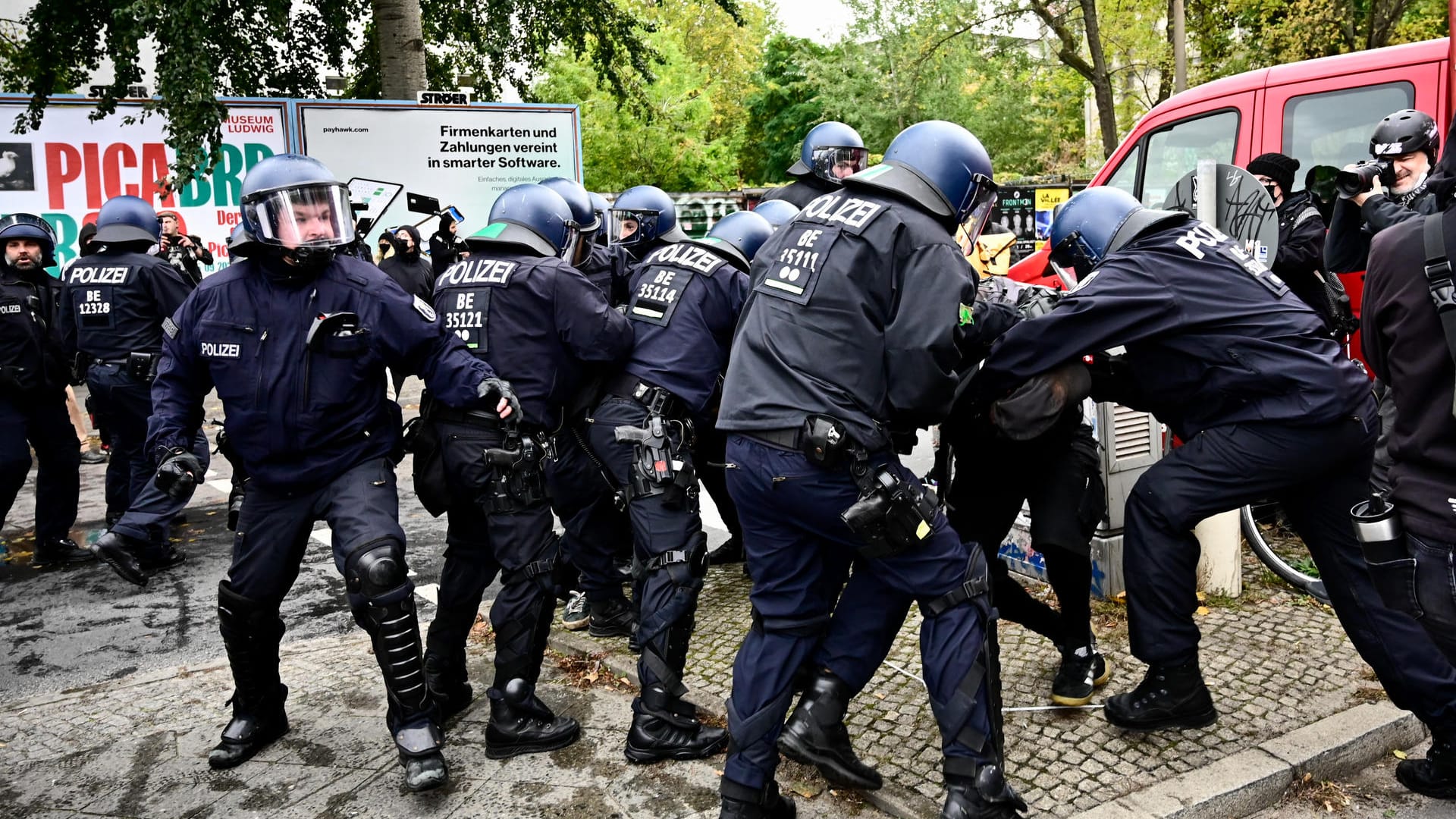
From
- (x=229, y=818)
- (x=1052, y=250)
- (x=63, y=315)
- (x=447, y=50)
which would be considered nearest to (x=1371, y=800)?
(x=1052, y=250)

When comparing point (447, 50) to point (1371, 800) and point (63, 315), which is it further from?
point (1371, 800)

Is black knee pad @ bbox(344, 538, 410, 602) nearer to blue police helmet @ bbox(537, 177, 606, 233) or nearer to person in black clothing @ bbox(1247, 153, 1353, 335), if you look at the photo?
blue police helmet @ bbox(537, 177, 606, 233)

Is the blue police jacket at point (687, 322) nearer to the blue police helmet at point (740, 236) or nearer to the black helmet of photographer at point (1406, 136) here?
the blue police helmet at point (740, 236)

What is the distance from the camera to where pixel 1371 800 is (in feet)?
12.0

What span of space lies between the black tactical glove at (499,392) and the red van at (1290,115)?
11.5 ft

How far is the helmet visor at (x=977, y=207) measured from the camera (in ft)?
11.5

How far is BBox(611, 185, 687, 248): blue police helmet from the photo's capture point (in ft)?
20.0

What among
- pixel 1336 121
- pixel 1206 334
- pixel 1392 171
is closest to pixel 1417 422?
pixel 1206 334

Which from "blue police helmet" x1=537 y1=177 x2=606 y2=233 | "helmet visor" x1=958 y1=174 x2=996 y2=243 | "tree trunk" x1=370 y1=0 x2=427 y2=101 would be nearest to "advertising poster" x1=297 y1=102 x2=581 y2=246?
"tree trunk" x1=370 y1=0 x2=427 y2=101

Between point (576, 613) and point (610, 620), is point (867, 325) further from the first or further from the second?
point (576, 613)

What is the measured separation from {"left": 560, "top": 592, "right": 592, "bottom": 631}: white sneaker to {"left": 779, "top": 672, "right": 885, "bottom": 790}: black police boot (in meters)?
1.86

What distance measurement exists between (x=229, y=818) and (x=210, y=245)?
11961 millimetres

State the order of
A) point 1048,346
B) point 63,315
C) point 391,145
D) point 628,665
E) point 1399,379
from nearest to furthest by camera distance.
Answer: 1. point 1399,379
2. point 1048,346
3. point 628,665
4. point 63,315
5. point 391,145

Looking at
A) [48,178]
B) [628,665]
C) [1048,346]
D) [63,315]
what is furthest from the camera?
Result: [48,178]
